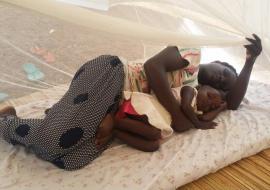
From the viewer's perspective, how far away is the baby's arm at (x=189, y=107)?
1675mm

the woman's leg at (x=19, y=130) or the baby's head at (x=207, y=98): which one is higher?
the baby's head at (x=207, y=98)

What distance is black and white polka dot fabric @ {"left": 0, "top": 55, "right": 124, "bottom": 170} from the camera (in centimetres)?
140

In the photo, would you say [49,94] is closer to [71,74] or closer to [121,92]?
[71,74]

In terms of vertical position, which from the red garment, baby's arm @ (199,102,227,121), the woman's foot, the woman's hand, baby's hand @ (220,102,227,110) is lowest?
the woman's foot

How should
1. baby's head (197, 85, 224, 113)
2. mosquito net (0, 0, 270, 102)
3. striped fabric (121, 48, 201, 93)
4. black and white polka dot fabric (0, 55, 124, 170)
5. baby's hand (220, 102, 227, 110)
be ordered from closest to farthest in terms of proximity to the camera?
mosquito net (0, 0, 270, 102) < black and white polka dot fabric (0, 55, 124, 170) < striped fabric (121, 48, 201, 93) < baby's head (197, 85, 224, 113) < baby's hand (220, 102, 227, 110)

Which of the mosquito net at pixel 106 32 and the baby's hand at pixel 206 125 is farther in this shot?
the baby's hand at pixel 206 125

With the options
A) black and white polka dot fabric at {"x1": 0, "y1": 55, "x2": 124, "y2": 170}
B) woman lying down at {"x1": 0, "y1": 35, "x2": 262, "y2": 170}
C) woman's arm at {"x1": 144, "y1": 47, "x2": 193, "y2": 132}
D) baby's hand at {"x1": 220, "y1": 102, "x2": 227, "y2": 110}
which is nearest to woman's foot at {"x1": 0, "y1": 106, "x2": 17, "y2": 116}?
woman lying down at {"x1": 0, "y1": 35, "x2": 262, "y2": 170}

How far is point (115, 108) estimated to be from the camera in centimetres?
162

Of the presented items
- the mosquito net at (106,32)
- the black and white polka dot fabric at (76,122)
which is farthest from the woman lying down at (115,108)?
the mosquito net at (106,32)

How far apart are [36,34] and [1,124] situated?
24.8 inches

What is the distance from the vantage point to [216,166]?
60.9 inches

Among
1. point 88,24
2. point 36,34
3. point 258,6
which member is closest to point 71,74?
point 36,34

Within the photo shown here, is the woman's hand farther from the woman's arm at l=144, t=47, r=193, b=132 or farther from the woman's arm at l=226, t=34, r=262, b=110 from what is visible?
the woman's arm at l=144, t=47, r=193, b=132

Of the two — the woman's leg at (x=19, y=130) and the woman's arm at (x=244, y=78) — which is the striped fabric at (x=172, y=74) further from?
the woman's leg at (x=19, y=130)
